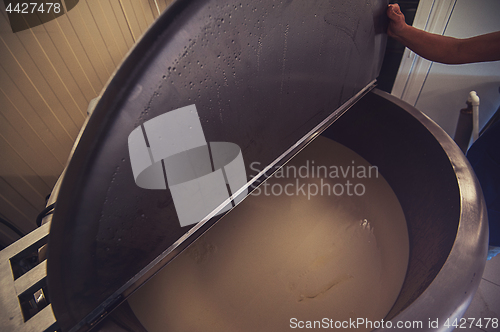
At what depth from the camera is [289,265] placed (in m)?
0.74

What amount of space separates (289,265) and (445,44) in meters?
0.82

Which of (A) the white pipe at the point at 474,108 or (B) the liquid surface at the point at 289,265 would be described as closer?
(B) the liquid surface at the point at 289,265

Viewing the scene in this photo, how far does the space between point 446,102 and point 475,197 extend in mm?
935

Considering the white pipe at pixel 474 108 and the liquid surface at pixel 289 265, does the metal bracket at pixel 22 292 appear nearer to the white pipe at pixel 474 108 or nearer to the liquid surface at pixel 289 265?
the liquid surface at pixel 289 265

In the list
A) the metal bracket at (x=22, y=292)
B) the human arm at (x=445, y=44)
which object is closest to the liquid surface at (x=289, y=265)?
the metal bracket at (x=22, y=292)

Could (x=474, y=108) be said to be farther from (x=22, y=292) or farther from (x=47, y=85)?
(x=47, y=85)

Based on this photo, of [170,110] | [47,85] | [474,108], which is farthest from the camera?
[474,108]

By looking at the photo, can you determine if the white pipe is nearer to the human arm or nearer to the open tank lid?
the human arm

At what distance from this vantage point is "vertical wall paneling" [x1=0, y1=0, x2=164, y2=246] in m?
0.79

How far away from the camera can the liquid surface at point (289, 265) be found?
2.10 ft

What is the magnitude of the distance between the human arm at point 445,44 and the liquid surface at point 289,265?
46cm

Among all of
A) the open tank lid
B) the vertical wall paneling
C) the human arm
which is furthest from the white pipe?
the vertical wall paneling

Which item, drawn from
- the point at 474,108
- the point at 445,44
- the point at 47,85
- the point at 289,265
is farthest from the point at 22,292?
the point at 474,108

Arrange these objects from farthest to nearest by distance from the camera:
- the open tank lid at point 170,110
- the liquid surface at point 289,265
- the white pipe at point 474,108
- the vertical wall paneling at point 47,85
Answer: the white pipe at point 474,108 < the vertical wall paneling at point 47,85 < the liquid surface at point 289,265 < the open tank lid at point 170,110
